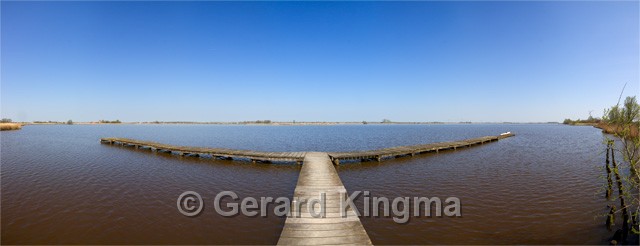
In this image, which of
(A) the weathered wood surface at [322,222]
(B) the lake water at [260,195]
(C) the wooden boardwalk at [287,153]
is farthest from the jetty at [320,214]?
(C) the wooden boardwalk at [287,153]

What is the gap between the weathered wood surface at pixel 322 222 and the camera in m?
6.87

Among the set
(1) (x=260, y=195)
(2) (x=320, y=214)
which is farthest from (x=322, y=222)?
(1) (x=260, y=195)

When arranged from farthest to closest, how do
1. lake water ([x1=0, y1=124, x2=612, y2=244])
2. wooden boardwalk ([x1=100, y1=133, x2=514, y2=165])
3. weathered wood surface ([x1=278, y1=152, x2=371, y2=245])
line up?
1. wooden boardwalk ([x1=100, y1=133, x2=514, y2=165])
2. lake water ([x1=0, y1=124, x2=612, y2=244])
3. weathered wood surface ([x1=278, y1=152, x2=371, y2=245])

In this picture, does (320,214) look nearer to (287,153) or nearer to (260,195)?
(260,195)

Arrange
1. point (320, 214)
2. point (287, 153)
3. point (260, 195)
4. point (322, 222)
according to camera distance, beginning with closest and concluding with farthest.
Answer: point (322, 222), point (320, 214), point (260, 195), point (287, 153)

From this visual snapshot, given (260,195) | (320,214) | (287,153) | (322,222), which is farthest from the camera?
(287,153)

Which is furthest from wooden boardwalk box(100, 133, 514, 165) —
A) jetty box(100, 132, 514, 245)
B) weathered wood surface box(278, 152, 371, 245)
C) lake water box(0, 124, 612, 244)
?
weathered wood surface box(278, 152, 371, 245)

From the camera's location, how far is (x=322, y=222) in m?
7.92

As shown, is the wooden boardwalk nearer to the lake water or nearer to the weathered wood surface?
the lake water

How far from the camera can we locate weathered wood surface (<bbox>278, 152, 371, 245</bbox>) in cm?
687

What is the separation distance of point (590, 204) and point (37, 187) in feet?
84.2

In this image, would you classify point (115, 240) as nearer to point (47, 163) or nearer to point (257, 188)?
point (257, 188)

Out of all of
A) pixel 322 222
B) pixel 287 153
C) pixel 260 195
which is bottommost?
pixel 260 195

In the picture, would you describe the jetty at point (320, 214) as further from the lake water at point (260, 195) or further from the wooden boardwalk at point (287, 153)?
the wooden boardwalk at point (287, 153)
